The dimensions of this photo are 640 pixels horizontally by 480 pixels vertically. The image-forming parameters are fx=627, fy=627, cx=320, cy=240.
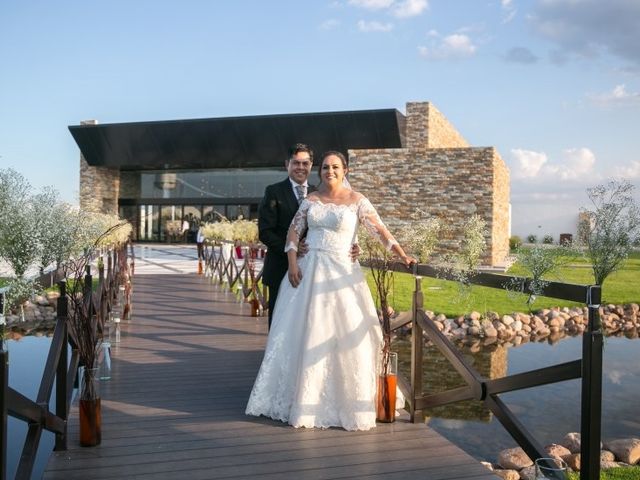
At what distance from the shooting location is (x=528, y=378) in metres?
3.12

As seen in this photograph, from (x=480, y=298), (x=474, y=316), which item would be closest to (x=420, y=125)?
(x=480, y=298)

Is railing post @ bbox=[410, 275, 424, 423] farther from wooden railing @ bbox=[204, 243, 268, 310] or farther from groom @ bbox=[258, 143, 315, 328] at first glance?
wooden railing @ bbox=[204, 243, 268, 310]

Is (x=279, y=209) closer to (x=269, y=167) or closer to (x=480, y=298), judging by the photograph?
(x=480, y=298)

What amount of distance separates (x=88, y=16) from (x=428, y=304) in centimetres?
849

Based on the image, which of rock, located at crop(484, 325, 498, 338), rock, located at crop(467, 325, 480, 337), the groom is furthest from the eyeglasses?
rock, located at crop(484, 325, 498, 338)

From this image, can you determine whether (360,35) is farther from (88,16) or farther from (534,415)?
(534,415)

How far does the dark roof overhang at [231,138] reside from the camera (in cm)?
2677

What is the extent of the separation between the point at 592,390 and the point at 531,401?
5368 millimetres

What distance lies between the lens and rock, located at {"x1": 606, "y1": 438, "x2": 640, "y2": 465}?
5.24 meters

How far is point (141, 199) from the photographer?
36.3 meters

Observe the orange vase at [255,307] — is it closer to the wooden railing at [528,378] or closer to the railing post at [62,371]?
the wooden railing at [528,378]

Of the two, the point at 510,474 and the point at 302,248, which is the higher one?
the point at 302,248

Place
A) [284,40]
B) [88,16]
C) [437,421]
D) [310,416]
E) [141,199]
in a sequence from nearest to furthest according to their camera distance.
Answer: [310,416], [437,421], [284,40], [88,16], [141,199]

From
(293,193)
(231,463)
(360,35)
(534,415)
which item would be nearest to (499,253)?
(360,35)
